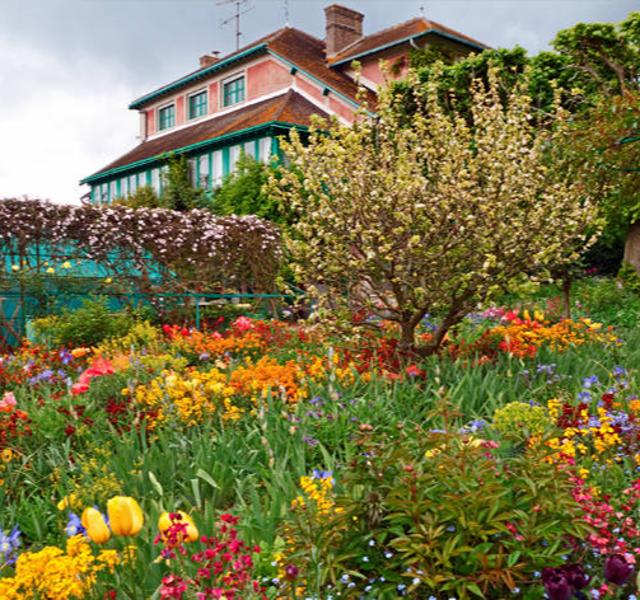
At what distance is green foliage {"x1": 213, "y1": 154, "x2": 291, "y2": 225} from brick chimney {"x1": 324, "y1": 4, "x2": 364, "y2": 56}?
281 inches

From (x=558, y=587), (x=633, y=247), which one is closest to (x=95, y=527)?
(x=558, y=587)

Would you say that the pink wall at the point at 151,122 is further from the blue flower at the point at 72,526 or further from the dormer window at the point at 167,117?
the blue flower at the point at 72,526

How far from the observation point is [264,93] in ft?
85.4

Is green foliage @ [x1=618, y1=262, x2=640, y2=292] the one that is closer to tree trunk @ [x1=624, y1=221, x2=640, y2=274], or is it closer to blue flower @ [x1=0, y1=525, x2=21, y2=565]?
tree trunk @ [x1=624, y1=221, x2=640, y2=274]

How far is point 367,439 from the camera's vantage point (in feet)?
8.34

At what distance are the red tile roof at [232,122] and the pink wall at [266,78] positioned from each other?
520mm

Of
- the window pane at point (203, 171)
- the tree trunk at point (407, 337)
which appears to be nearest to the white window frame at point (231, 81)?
the window pane at point (203, 171)

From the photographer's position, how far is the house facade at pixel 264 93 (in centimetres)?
2292

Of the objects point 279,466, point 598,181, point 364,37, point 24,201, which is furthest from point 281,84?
point 279,466

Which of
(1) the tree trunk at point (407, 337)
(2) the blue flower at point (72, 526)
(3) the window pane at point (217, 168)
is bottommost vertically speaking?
(2) the blue flower at point (72, 526)

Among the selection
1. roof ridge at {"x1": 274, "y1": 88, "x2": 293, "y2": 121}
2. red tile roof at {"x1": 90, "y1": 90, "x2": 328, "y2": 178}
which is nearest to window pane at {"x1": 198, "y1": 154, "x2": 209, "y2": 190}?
red tile roof at {"x1": 90, "y1": 90, "x2": 328, "y2": 178}

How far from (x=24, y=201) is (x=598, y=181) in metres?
9.54

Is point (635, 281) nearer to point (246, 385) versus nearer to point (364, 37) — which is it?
point (246, 385)

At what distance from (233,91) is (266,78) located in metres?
2.38
